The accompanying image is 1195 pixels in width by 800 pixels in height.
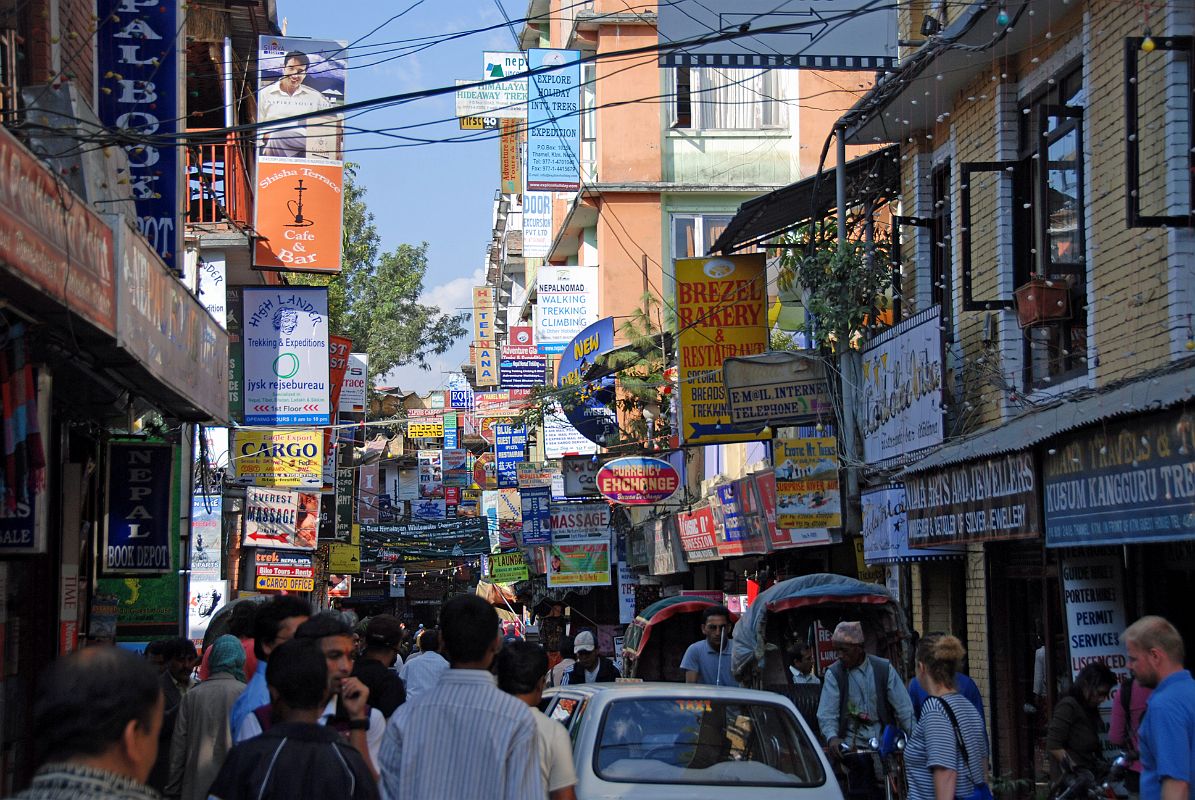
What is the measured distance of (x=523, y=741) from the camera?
16.6ft

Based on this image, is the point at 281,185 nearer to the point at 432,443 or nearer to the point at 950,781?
the point at 950,781

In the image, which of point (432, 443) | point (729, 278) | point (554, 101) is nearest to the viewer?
point (729, 278)

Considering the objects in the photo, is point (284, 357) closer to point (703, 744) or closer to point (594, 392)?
point (594, 392)

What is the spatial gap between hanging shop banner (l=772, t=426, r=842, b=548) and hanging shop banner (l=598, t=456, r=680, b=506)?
874 cm

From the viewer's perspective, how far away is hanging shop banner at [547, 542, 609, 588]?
2878 cm

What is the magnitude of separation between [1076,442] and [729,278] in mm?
10337

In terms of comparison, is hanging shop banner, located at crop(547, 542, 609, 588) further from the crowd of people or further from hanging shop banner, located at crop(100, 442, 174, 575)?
the crowd of people

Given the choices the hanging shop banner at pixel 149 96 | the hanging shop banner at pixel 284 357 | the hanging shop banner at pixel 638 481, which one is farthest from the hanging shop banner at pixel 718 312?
the hanging shop banner at pixel 149 96

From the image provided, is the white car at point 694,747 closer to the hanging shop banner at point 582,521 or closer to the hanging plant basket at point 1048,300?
the hanging plant basket at point 1048,300

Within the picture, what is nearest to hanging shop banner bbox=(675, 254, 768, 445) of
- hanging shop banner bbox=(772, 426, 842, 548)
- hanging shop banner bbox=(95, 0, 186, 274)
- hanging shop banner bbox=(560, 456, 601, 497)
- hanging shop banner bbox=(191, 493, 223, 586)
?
hanging shop banner bbox=(772, 426, 842, 548)

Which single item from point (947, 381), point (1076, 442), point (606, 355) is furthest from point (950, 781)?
point (606, 355)

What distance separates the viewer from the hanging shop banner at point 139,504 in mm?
12773

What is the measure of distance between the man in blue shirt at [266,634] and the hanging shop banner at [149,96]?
6038mm

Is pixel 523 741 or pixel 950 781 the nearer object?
pixel 523 741
